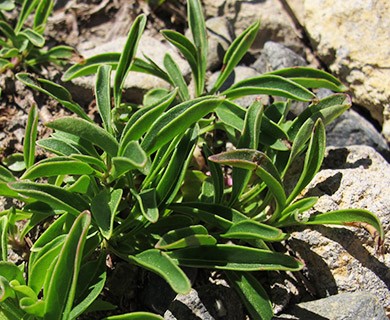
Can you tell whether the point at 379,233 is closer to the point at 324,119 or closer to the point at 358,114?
the point at 324,119

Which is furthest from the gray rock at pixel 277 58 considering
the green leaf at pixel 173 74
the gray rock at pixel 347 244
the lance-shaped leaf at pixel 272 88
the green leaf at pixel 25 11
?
the green leaf at pixel 25 11

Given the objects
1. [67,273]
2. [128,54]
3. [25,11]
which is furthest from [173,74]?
[67,273]

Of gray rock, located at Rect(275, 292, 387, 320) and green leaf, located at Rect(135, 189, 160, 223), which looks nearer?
green leaf, located at Rect(135, 189, 160, 223)

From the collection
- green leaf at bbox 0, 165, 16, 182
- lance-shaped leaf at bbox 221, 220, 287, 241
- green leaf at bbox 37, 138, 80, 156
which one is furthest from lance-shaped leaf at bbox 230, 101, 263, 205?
green leaf at bbox 0, 165, 16, 182

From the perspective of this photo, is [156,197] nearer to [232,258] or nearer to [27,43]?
[232,258]

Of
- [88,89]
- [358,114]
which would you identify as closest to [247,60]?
[358,114]

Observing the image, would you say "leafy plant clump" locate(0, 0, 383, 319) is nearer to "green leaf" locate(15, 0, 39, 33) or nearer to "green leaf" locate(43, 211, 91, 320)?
"green leaf" locate(43, 211, 91, 320)

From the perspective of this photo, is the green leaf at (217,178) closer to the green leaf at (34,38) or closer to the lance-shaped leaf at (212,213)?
the lance-shaped leaf at (212,213)
